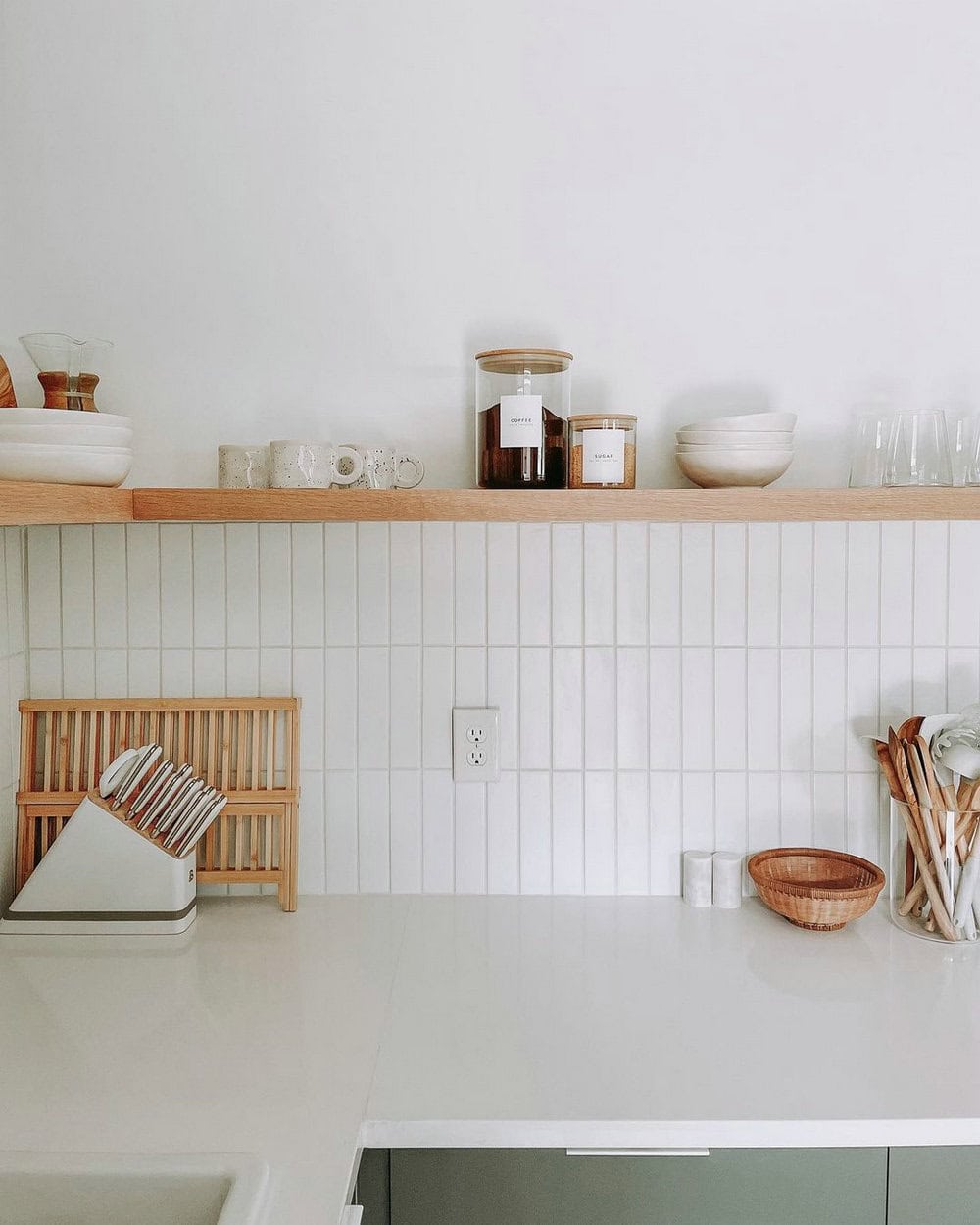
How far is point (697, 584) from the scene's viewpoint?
1.61 m

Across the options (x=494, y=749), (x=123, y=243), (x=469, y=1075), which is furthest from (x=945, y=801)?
(x=123, y=243)

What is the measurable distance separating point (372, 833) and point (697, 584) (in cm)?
63

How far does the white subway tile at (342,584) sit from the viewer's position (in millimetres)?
1610

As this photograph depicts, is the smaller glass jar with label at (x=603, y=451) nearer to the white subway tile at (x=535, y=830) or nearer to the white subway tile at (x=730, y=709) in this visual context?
the white subway tile at (x=730, y=709)

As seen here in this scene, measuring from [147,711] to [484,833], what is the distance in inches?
21.4

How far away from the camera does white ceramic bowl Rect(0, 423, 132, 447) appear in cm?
124

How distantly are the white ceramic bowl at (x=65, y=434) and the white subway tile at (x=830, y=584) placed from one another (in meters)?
1.01

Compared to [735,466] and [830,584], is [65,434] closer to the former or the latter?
[735,466]

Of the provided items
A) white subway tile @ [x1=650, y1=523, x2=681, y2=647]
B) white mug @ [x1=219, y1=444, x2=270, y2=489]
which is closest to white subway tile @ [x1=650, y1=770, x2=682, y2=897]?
white subway tile @ [x1=650, y1=523, x2=681, y2=647]

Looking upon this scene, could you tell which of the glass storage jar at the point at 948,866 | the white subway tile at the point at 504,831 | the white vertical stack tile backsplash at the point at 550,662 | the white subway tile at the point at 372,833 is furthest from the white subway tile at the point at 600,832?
the glass storage jar at the point at 948,866

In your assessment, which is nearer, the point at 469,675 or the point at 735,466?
the point at 735,466

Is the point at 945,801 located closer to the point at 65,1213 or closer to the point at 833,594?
the point at 833,594

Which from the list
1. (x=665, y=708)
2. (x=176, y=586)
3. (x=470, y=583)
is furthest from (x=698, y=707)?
(x=176, y=586)

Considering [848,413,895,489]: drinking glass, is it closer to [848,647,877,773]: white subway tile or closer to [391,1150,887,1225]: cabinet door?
[848,647,877,773]: white subway tile
